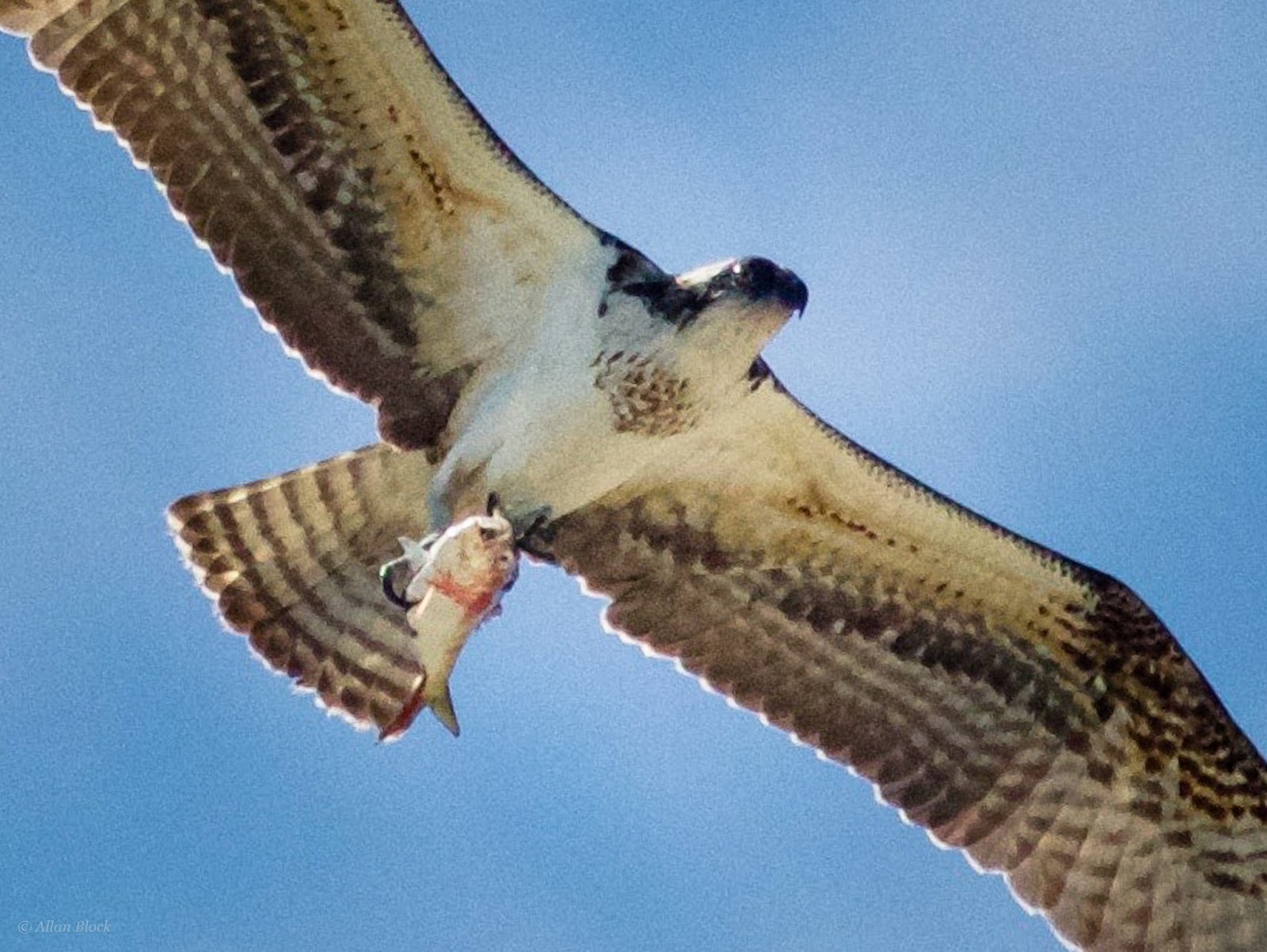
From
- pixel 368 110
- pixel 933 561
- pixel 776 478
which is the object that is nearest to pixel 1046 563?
pixel 933 561

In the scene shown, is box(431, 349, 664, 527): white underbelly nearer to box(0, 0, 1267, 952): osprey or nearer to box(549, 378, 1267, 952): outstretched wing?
box(0, 0, 1267, 952): osprey

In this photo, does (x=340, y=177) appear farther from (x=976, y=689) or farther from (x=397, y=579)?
(x=976, y=689)

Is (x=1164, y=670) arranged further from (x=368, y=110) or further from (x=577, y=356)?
(x=368, y=110)

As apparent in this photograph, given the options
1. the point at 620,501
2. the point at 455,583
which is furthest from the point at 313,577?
the point at 620,501

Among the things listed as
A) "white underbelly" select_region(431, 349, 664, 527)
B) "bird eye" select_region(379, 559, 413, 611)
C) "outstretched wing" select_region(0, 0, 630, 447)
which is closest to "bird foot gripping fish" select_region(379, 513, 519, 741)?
"bird eye" select_region(379, 559, 413, 611)


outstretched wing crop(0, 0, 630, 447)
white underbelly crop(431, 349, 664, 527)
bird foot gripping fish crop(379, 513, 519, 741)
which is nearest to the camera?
bird foot gripping fish crop(379, 513, 519, 741)
